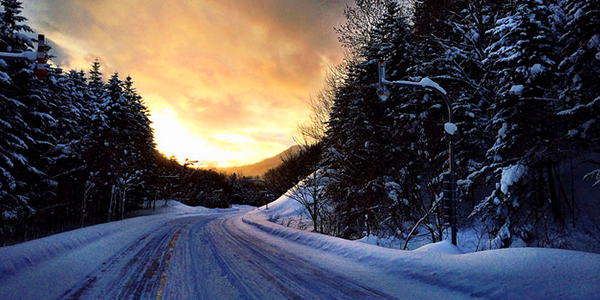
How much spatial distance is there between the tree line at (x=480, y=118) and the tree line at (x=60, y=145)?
1771 cm

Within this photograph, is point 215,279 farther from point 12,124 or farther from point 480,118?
point 12,124

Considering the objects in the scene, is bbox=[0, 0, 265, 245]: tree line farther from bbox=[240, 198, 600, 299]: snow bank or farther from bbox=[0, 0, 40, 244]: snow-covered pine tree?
bbox=[240, 198, 600, 299]: snow bank

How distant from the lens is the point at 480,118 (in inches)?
619

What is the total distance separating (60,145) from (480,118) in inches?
1111

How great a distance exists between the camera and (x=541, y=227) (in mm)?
13477

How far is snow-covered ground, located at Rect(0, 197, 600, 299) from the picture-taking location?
472cm

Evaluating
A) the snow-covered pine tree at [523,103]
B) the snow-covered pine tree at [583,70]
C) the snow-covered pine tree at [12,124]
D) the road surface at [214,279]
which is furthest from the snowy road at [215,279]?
the snow-covered pine tree at [12,124]

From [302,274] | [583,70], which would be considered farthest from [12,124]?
[583,70]

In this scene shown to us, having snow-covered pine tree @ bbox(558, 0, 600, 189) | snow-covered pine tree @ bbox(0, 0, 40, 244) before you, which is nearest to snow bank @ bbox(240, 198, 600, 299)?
snow-covered pine tree @ bbox(558, 0, 600, 189)

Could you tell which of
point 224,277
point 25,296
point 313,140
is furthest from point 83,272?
point 313,140

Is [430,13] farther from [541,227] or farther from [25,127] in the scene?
[25,127]

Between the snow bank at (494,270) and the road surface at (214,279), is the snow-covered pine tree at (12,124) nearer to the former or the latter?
the road surface at (214,279)

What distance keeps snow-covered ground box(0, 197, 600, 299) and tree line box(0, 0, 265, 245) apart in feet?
41.4

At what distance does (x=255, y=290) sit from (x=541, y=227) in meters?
14.4
